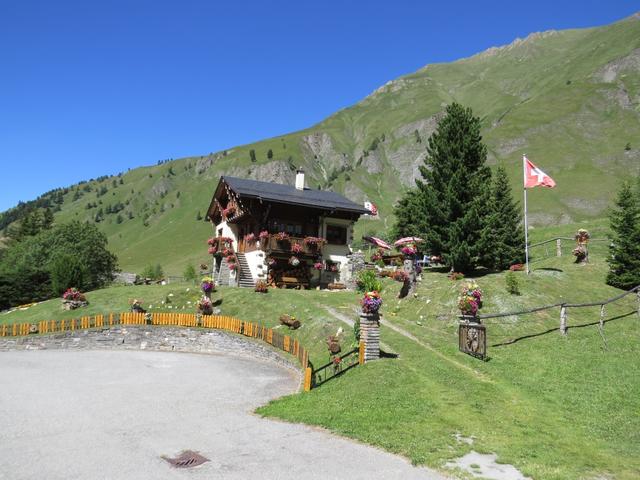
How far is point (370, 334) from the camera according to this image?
18.8 metres

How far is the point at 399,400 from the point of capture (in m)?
14.8

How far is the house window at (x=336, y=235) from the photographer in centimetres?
4419

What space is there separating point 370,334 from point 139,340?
20174 mm

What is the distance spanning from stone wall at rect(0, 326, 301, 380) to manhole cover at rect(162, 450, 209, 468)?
17.0 meters

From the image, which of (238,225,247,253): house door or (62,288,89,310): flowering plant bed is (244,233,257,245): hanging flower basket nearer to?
(238,225,247,253): house door

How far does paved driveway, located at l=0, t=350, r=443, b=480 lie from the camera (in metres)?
10.5

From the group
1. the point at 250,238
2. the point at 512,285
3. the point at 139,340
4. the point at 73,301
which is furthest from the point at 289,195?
the point at 512,285

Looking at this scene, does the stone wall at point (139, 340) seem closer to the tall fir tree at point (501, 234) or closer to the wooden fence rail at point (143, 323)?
the wooden fence rail at point (143, 323)

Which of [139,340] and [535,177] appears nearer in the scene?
[535,177]

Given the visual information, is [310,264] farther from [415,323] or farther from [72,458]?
[72,458]

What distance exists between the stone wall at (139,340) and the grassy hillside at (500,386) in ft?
9.35

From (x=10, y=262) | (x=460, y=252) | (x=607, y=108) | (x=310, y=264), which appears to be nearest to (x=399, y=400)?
(x=460, y=252)

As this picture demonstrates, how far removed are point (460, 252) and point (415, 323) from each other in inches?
324

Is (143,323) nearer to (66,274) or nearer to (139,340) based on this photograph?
(139,340)
